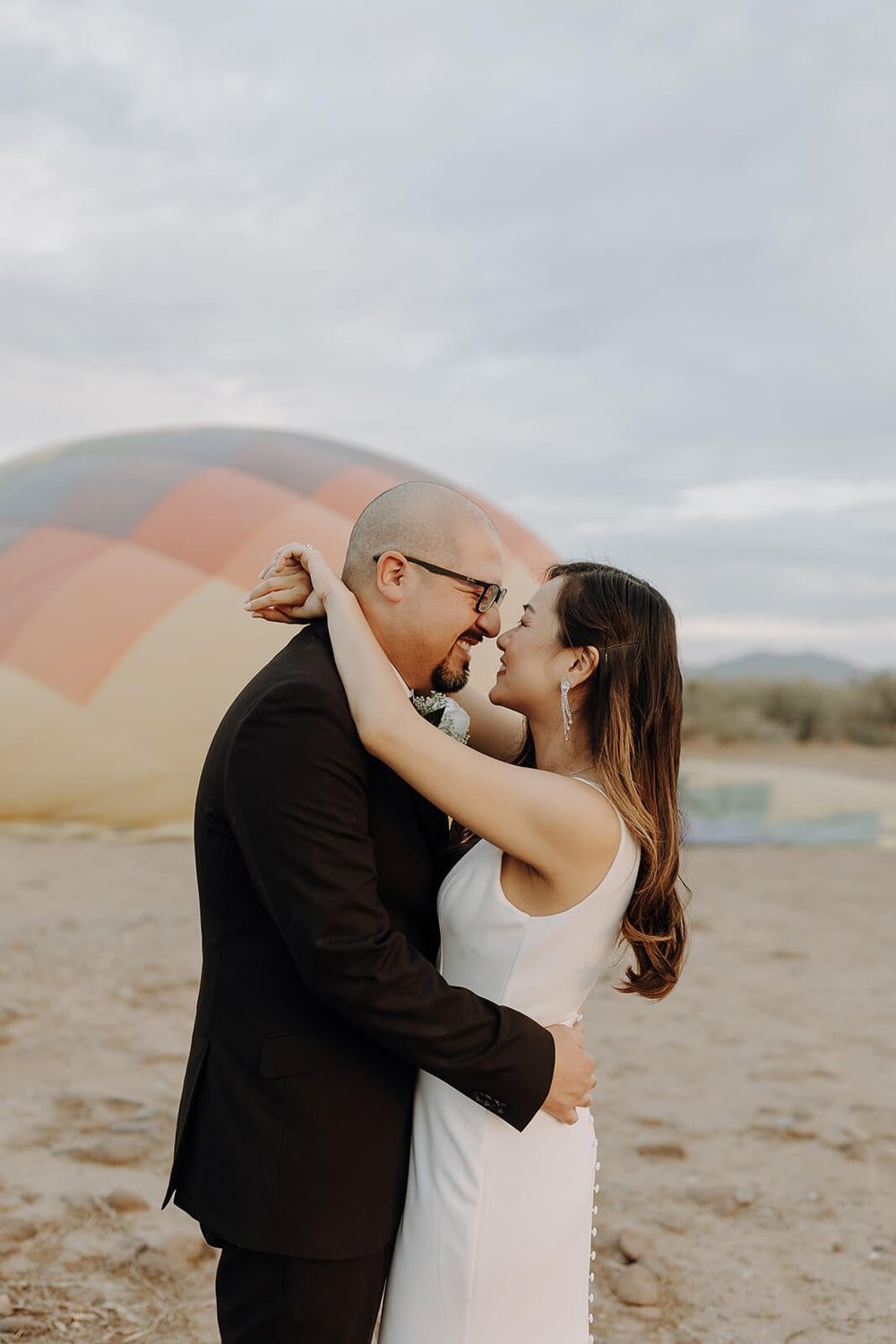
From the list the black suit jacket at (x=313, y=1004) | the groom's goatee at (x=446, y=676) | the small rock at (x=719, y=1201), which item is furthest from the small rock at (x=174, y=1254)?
the groom's goatee at (x=446, y=676)

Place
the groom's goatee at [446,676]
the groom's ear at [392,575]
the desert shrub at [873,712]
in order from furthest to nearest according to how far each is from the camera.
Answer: the desert shrub at [873,712] → the groom's goatee at [446,676] → the groom's ear at [392,575]

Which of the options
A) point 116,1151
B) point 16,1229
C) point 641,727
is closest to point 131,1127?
point 116,1151

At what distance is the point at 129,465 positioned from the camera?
12.1 meters

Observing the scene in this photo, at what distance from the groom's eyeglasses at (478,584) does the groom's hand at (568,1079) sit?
2.55ft

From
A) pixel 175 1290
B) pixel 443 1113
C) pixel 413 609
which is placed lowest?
pixel 175 1290

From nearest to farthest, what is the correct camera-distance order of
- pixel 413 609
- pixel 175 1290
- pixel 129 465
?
pixel 413 609
pixel 175 1290
pixel 129 465

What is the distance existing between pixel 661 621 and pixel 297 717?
773 millimetres

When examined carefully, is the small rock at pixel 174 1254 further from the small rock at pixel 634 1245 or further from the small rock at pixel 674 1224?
the small rock at pixel 674 1224

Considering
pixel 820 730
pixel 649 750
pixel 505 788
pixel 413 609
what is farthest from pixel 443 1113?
pixel 820 730

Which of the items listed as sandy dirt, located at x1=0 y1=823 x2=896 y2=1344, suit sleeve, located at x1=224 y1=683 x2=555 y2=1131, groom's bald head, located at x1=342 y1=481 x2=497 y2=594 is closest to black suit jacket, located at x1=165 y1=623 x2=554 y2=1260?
suit sleeve, located at x1=224 y1=683 x2=555 y2=1131

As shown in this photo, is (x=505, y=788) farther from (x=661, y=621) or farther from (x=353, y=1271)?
(x=353, y=1271)

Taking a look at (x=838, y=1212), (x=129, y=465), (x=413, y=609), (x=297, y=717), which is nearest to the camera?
(x=297, y=717)

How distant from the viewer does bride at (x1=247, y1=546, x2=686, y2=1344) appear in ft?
6.70

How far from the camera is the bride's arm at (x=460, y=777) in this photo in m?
1.97
